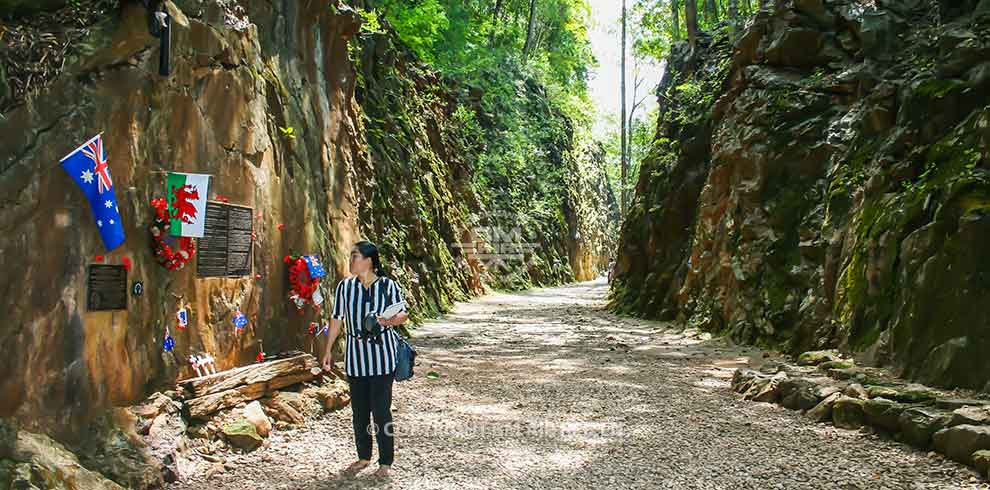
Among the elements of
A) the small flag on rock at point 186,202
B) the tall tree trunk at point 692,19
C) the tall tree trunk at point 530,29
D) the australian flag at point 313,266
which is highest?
the tall tree trunk at point 530,29

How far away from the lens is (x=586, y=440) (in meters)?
6.54

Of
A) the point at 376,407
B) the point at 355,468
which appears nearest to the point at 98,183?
the point at 376,407

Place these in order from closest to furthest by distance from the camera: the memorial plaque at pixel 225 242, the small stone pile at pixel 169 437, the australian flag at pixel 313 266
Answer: the small stone pile at pixel 169 437
the memorial plaque at pixel 225 242
the australian flag at pixel 313 266

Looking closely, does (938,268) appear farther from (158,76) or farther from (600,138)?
(600,138)

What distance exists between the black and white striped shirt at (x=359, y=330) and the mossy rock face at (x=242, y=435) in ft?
4.39

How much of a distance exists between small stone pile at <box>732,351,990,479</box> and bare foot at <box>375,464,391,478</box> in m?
4.28

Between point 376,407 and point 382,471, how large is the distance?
0.51 metres

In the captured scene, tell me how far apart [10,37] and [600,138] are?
5564 centimetres

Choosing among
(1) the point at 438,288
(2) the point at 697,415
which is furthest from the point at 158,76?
(1) the point at 438,288

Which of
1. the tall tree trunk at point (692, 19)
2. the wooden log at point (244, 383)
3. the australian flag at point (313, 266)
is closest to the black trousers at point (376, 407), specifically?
the wooden log at point (244, 383)

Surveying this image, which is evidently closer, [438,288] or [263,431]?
[263,431]

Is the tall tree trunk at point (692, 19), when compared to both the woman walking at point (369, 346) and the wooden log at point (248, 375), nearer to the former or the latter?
the wooden log at point (248, 375)

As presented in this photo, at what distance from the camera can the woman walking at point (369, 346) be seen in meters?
5.32

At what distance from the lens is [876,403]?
6.41 meters
